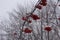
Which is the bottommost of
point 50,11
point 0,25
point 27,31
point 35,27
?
point 0,25

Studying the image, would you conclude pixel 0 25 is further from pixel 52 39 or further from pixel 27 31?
pixel 27 31

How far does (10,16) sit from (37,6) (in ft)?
62.6

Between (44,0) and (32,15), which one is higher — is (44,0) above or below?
above

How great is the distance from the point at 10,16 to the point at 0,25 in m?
1.75

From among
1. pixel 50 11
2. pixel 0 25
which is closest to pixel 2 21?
pixel 0 25

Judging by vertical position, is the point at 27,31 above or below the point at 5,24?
above

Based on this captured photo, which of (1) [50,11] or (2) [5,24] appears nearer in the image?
(1) [50,11]

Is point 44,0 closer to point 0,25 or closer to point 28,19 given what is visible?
point 28,19

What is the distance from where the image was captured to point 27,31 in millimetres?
4086

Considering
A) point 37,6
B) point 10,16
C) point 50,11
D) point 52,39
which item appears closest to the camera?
point 37,6

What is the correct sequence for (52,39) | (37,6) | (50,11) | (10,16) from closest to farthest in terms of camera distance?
(37,6) < (50,11) < (52,39) < (10,16)

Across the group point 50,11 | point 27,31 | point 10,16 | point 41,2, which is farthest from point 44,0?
point 10,16

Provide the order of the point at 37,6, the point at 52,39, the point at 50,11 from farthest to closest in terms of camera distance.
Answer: the point at 52,39 < the point at 50,11 < the point at 37,6

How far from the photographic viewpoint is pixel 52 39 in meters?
14.2
